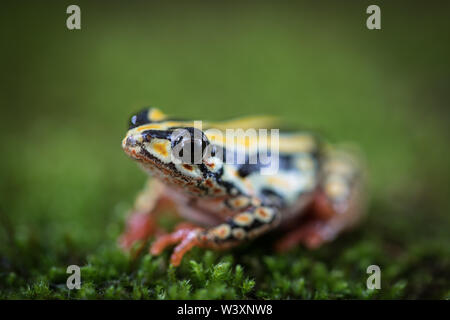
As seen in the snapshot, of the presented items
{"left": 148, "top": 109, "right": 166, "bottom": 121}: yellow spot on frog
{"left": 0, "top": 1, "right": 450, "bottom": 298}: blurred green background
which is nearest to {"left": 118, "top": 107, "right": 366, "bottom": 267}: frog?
{"left": 148, "top": 109, "right": 166, "bottom": 121}: yellow spot on frog

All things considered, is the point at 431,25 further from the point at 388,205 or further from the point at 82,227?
the point at 82,227

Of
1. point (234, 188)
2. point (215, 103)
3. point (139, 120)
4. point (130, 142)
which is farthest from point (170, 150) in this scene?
point (215, 103)

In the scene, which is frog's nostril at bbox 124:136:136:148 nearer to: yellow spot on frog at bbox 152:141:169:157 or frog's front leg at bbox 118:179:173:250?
yellow spot on frog at bbox 152:141:169:157

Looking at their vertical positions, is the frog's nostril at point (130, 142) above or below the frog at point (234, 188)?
above

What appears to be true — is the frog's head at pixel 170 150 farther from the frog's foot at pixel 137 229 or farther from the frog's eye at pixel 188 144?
the frog's foot at pixel 137 229

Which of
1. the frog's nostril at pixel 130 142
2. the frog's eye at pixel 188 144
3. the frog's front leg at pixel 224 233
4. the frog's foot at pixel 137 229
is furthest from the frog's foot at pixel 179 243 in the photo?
the frog's nostril at pixel 130 142
